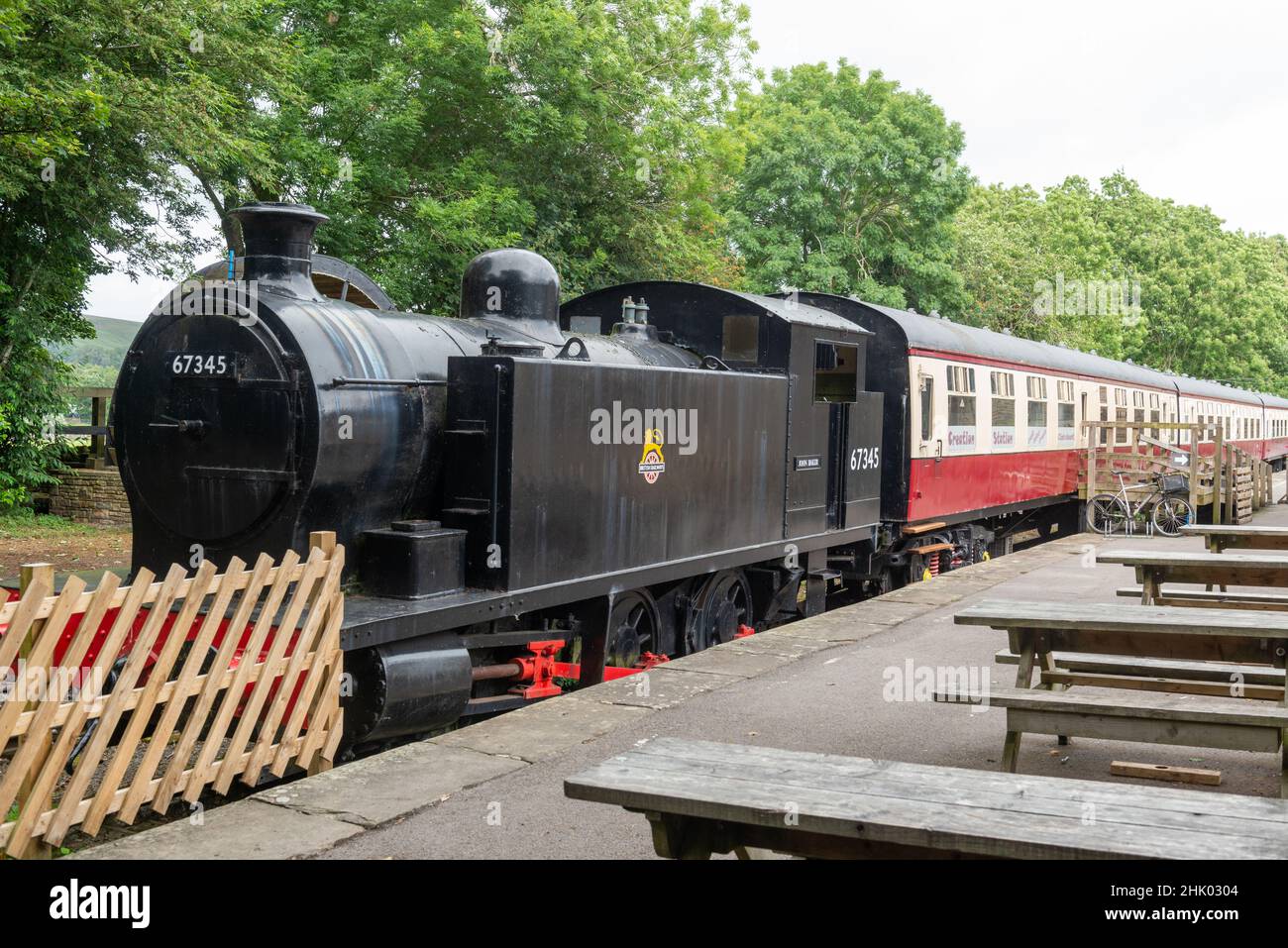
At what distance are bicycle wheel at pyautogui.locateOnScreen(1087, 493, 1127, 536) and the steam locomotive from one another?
8.92m

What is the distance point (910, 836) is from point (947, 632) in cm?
614

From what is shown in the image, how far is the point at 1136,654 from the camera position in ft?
15.7

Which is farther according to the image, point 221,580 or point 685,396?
point 685,396

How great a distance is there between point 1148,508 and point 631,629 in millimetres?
12988

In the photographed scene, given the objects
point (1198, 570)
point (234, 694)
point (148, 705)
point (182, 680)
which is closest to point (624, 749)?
point (234, 694)

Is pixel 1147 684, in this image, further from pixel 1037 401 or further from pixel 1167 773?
pixel 1037 401

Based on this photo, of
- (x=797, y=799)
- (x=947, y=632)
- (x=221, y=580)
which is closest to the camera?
(x=797, y=799)

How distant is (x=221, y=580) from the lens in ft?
14.6

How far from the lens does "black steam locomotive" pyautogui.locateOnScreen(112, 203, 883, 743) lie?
5301 mm

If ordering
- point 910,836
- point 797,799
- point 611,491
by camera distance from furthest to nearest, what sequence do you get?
point 611,491, point 797,799, point 910,836

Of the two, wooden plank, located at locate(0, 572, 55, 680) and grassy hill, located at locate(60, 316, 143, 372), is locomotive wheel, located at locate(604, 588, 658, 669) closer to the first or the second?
wooden plank, located at locate(0, 572, 55, 680)
